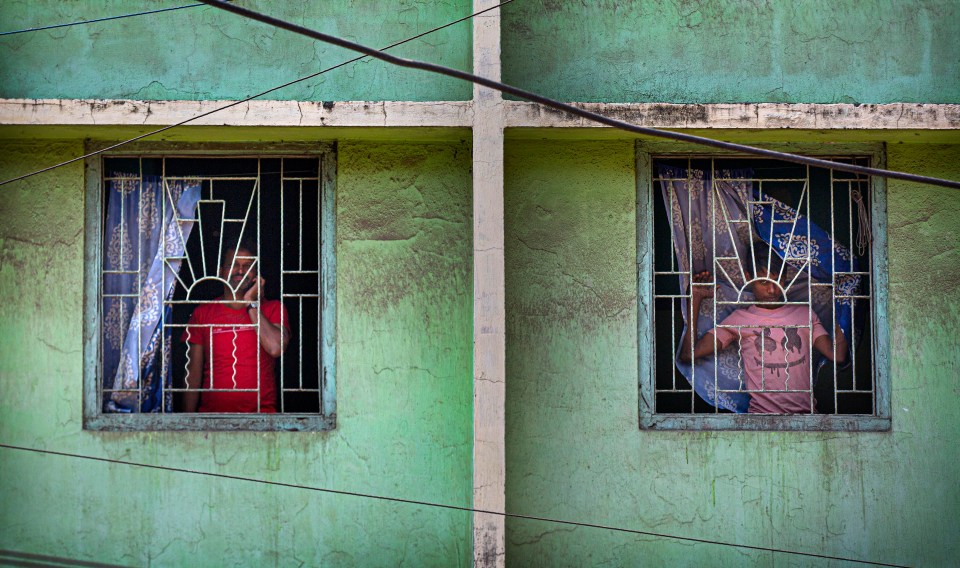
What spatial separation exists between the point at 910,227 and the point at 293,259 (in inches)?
134

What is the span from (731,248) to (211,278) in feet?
9.44

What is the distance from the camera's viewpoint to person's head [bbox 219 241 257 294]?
16.0 feet

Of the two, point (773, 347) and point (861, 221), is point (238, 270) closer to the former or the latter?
point (773, 347)

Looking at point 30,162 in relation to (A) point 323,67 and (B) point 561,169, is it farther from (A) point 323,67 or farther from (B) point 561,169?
(B) point 561,169

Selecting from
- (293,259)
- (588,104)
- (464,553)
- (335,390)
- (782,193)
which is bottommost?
(464,553)

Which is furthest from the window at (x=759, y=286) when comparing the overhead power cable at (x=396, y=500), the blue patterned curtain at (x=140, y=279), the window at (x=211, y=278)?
the blue patterned curtain at (x=140, y=279)

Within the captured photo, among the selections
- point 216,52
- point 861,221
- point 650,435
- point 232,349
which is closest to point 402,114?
point 216,52

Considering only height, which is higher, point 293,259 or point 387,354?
point 293,259

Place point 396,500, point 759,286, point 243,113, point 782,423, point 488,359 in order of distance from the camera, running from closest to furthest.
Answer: point 488,359 < point 243,113 < point 396,500 < point 782,423 < point 759,286

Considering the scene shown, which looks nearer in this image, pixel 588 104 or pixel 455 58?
pixel 588 104

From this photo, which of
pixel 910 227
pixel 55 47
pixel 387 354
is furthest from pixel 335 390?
pixel 910 227

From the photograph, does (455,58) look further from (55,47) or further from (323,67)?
(55,47)

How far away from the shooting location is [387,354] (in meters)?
4.80

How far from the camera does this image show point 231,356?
16.0 feet
